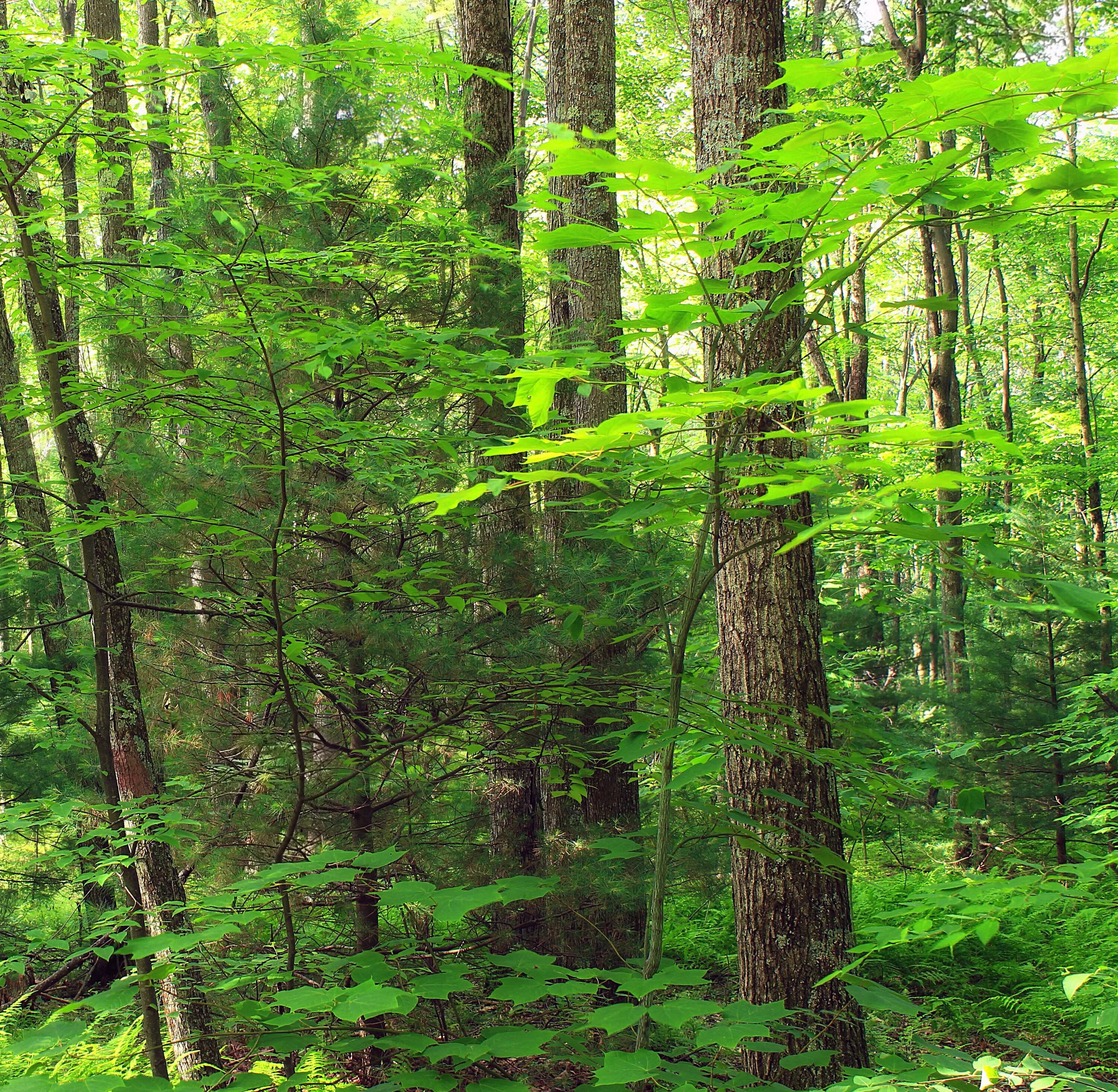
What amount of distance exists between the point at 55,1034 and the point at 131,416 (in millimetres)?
2643

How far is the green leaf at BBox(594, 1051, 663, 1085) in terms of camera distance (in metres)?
1.42

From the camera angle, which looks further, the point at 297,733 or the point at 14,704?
the point at 14,704

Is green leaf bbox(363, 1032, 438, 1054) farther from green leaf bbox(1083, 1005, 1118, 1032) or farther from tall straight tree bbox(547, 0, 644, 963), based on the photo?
tall straight tree bbox(547, 0, 644, 963)

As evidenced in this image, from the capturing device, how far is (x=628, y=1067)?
148 cm

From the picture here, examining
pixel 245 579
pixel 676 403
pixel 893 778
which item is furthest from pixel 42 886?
pixel 676 403

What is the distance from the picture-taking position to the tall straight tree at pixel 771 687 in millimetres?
2711

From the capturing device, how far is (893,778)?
89.8 inches

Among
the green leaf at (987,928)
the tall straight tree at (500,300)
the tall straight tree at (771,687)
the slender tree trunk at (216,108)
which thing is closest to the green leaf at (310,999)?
the green leaf at (987,928)

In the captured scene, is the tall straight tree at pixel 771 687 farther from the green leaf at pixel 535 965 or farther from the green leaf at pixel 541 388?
the green leaf at pixel 541 388

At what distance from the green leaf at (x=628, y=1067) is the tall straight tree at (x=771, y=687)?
1160mm

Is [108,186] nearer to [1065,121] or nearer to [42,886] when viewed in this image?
[1065,121]

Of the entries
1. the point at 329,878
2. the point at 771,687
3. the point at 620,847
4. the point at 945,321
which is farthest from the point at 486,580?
the point at 945,321

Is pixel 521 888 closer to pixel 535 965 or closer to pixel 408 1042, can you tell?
pixel 535 965

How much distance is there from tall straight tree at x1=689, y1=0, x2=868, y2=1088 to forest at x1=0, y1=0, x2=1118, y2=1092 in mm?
17
